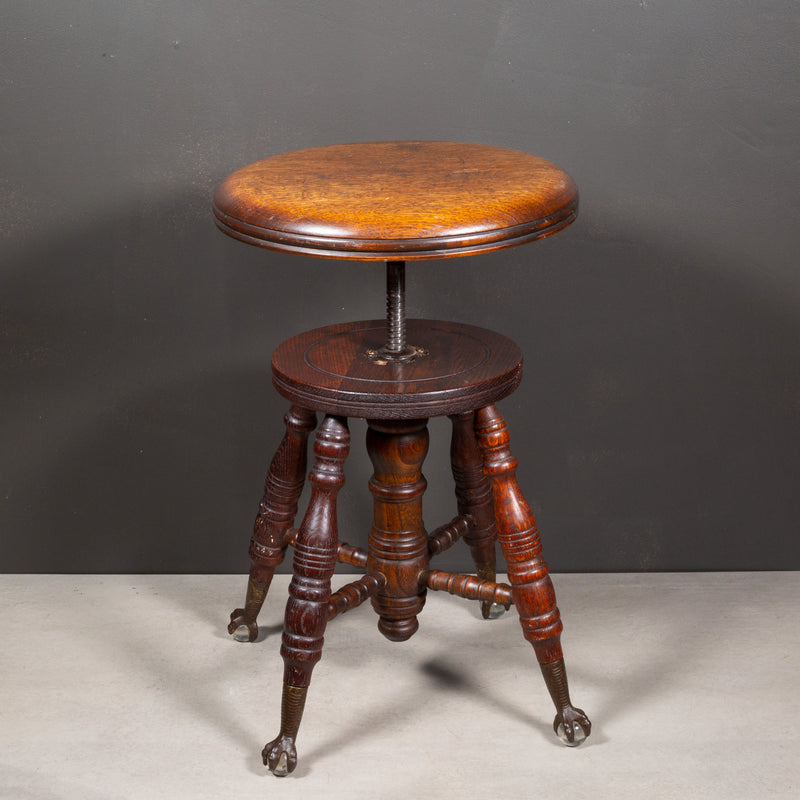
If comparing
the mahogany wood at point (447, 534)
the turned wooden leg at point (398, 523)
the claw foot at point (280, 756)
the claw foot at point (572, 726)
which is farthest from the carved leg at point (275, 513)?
the claw foot at point (572, 726)

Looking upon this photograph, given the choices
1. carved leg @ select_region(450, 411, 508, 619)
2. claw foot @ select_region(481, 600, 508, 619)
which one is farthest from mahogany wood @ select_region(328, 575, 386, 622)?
claw foot @ select_region(481, 600, 508, 619)

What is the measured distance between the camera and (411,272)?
98.0 inches

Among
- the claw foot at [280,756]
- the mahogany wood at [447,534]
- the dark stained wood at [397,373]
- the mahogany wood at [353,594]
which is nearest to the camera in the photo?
the dark stained wood at [397,373]

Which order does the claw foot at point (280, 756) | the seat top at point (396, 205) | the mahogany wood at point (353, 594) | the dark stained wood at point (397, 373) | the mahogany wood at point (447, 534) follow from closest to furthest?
the seat top at point (396, 205)
the dark stained wood at point (397, 373)
the claw foot at point (280, 756)
the mahogany wood at point (353, 594)
the mahogany wood at point (447, 534)

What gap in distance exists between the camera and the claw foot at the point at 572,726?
6.83 ft

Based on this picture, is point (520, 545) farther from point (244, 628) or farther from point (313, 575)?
point (244, 628)

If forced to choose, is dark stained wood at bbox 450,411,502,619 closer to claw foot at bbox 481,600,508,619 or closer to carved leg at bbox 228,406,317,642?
claw foot at bbox 481,600,508,619

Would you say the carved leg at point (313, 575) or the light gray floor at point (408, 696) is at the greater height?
the carved leg at point (313, 575)

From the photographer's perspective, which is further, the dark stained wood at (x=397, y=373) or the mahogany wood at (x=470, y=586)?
the mahogany wood at (x=470, y=586)

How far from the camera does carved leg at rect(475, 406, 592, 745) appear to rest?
6.59ft

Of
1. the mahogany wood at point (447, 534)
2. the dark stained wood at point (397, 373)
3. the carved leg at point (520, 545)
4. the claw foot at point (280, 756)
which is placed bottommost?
the claw foot at point (280, 756)

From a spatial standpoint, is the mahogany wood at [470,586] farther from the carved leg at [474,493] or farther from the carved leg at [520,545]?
the carved leg at [474,493]

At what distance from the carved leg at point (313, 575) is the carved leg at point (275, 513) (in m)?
0.19

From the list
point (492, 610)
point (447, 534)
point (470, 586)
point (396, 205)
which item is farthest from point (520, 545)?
point (396, 205)
